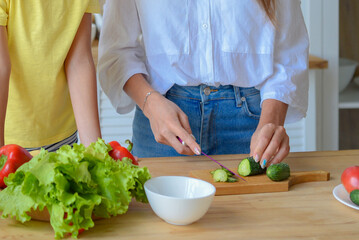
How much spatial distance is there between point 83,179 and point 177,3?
30.1 inches

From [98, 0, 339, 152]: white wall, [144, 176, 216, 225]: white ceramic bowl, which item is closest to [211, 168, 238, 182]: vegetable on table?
[144, 176, 216, 225]: white ceramic bowl

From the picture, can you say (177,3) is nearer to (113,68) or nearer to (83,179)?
(113,68)

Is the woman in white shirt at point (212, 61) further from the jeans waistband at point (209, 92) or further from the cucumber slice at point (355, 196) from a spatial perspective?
the cucumber slice at point (355, 196)

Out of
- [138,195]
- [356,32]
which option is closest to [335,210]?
[138,195]

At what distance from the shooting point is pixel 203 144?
1641mm

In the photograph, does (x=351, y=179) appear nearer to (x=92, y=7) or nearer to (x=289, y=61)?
(x=289, y=61)

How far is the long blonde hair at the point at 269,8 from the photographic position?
1.56 m

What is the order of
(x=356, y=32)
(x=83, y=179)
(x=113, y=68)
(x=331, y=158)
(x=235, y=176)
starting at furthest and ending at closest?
(x=356, y=32) → (x=113, y=68) → (x=331, y=158) → (x=235, y=176) → (x=83, y=179)

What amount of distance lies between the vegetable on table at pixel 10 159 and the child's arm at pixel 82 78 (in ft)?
1.09

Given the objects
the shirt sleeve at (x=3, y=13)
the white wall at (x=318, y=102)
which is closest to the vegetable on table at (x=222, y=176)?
the shirt sleeve at (x=3, y=13)

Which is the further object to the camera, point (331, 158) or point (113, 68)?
point (113, 68)

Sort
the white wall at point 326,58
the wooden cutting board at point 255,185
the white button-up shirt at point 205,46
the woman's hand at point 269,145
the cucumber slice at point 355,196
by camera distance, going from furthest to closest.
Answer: the white wall at point 326,58
the white button-up shirt at point 205,46
the woman's hand at point 269,145
the wooden cutting board at point 255,185
the cucumber slice at point 355,196

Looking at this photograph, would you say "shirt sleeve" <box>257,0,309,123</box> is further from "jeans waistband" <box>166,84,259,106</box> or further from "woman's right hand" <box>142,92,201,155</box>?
"woman's right hand" <box>142,92,201,155</box>

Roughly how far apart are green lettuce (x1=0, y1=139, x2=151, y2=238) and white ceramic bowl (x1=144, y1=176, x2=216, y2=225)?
49mm
